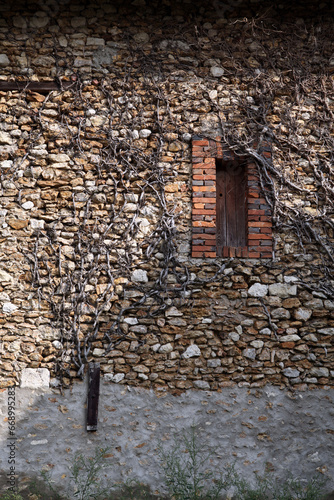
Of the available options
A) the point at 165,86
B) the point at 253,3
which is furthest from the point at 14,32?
the point at 253,3

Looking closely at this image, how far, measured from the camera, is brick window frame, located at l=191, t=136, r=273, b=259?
4.47m

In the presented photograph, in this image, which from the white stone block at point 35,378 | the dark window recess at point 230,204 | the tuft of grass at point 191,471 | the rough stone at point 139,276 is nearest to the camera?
the tuft of grass at point 191,471

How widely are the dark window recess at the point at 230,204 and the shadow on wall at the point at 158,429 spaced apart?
152 cm

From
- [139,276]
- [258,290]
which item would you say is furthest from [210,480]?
[139,276]

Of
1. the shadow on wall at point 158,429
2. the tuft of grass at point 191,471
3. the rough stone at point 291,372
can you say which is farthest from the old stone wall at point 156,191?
the tuft of grass at point 191,471

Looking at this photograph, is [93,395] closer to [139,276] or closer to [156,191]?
[139,276]

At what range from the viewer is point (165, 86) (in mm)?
4707

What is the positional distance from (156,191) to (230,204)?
2.66ft

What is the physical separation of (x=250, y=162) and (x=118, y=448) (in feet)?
10.2

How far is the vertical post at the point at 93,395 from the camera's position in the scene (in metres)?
4.09

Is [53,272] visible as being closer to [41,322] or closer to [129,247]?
[41,322]

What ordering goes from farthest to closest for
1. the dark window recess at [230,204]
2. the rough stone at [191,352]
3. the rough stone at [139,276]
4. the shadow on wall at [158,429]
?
the dark window recess at [230,204]
the rough stone at [139,276]
the rough stone at [191,352]
the shadow on wall at [158,429]

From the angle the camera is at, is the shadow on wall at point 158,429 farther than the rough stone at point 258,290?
No

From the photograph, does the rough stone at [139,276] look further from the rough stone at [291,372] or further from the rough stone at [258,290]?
the rough stone at [291,372]
